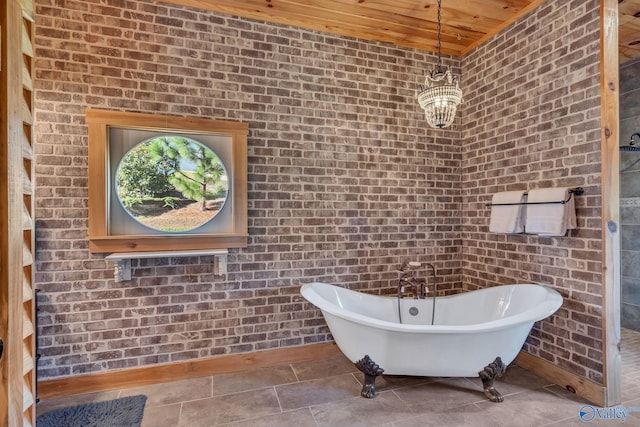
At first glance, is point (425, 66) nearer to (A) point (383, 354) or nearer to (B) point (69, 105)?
(A) point (383, 354)

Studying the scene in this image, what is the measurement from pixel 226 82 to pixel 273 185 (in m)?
0.90

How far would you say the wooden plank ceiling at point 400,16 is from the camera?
247cm

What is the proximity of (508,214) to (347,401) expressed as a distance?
191 centimetres

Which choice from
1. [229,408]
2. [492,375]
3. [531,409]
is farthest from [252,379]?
[531,409]

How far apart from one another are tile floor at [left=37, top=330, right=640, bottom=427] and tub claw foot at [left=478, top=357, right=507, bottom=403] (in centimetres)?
5

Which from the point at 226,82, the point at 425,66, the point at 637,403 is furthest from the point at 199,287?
the point at 637,403

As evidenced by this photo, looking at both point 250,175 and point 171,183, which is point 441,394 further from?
point 171,183

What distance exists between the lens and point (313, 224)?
2773 mm

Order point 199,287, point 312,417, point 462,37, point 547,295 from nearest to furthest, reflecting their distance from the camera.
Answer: point 312,417 < point 547,295 < point 199,287 < point 462,37

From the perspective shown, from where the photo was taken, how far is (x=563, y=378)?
90.0 inches

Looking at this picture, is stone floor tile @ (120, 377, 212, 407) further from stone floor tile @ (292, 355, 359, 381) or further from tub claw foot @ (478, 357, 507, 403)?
tub claw foot @ (478, 357, 507, 403)

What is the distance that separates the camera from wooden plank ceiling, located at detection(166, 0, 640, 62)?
8.11ft

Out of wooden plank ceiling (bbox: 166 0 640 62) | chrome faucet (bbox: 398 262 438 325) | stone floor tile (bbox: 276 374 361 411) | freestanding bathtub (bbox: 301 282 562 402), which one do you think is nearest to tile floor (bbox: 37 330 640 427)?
stone floor tile (bbox: 276 374 361 411)

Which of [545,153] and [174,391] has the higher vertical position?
[545,153]
